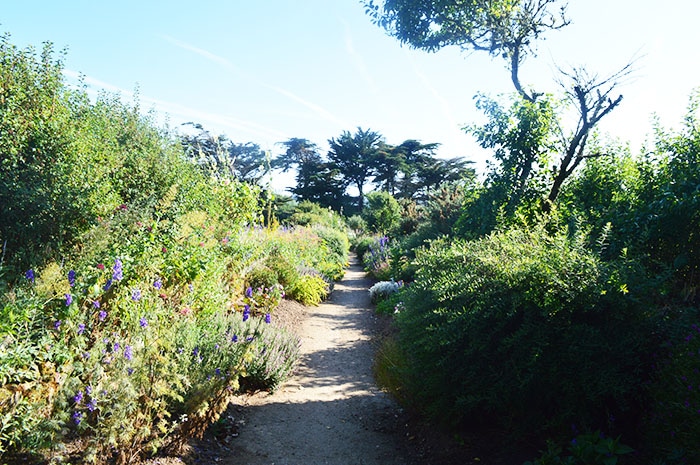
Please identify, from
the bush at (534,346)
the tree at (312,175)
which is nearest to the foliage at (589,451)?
the bush at (534,346)

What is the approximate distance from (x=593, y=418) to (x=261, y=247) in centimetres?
628

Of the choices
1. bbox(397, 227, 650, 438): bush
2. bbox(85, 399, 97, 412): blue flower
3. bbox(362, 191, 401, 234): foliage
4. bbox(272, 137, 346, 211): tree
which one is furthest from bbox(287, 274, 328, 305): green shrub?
bbox(272, 137, 346, 211): tree

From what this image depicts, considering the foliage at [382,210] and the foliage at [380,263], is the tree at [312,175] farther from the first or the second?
the foliage at [380,263]

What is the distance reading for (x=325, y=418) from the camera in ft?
14.6

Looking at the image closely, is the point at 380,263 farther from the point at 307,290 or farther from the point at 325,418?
the point at 325,418

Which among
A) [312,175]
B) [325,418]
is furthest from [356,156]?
Answer: [325,418]

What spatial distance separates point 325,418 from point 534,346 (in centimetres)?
240

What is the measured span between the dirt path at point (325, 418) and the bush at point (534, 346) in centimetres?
77

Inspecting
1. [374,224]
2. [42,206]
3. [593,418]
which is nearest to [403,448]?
[593,418]

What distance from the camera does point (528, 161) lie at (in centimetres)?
697

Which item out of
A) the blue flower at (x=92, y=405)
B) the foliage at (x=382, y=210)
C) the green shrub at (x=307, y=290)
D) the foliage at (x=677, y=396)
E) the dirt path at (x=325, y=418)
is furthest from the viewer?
the foliage at (x=382, y=210)

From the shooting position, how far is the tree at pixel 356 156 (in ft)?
133

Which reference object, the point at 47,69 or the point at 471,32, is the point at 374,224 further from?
the point at 47,69

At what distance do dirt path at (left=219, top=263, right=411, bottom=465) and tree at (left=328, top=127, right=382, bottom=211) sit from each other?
34126mm
